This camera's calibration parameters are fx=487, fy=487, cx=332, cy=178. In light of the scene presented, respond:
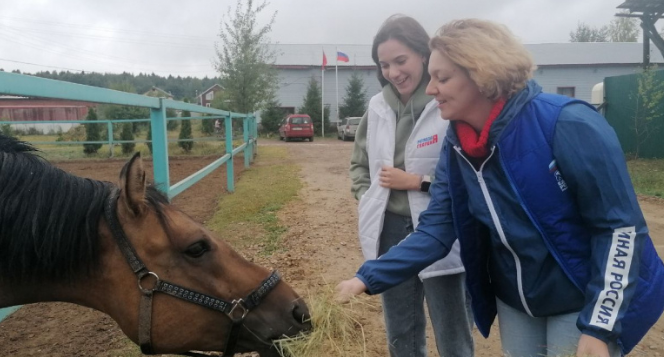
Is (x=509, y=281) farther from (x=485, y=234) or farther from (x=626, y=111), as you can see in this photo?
(x=626, y=111)

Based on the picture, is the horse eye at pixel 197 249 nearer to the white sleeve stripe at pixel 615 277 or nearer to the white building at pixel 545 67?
the white sleeve stripe at pixel 615 277

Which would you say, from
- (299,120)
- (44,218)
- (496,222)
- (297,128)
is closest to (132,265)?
(44,218)

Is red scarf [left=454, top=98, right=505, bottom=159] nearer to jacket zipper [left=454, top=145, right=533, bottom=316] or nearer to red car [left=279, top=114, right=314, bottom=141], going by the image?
jacket zipper [left=454, top=145, right=533, bottom=316]

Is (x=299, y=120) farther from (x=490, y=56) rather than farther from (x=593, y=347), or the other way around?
(x=593, y=347)

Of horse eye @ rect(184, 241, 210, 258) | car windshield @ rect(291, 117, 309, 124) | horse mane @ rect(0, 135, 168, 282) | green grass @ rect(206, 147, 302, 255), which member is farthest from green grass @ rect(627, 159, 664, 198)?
car windshield @ rect(291, 117, 309, 124)

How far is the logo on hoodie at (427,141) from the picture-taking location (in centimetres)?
214

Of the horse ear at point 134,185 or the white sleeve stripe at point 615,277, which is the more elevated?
the horse ear at point 134,185

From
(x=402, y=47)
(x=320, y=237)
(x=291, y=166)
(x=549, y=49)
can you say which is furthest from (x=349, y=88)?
(x=402, y=47)

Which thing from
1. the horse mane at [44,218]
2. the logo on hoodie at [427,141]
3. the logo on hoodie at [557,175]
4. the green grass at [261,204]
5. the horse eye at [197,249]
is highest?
the logo on hoodie at [427,141]

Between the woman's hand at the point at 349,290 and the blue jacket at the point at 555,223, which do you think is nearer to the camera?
the blue jacket at the point at 555,223

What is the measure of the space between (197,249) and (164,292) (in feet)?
0.62

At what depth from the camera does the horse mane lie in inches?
63.4

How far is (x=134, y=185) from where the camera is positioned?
169 centimetres

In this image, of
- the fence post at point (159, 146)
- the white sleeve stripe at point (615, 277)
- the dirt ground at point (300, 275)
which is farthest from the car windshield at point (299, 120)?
the white sleeve stripe at point (615, 277)
